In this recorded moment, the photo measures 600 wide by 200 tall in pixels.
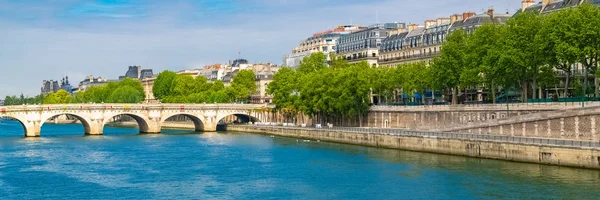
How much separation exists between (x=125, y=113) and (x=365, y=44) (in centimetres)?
3200

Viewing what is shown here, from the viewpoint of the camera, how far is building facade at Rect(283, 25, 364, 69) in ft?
445

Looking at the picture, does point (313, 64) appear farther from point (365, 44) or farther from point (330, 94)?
point (330, 94)

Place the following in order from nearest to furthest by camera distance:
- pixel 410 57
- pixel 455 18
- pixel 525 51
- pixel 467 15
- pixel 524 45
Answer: pixel 525 51 → pixel 524 45 → pixel 467 15 → pixel 455 18 → pixel 410 57

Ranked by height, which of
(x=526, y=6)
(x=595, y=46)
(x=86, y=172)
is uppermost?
(x=526, y=6)

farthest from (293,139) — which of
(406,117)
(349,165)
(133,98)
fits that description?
(133,98)

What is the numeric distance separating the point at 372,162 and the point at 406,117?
23.8 meters

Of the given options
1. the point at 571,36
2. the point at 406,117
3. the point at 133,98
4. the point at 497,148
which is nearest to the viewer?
the point at 497,148

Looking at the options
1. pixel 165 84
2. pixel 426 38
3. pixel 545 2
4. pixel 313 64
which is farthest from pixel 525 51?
pixel 165 84

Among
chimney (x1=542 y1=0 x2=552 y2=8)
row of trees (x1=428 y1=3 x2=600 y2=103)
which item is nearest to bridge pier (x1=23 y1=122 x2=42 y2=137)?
row of trees (x1=428 y1=3 x2=600 y2=103)

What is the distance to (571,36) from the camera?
194 ft

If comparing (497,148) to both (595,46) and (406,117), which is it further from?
(406,117)

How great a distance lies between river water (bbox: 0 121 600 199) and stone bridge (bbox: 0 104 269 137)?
70.2ft

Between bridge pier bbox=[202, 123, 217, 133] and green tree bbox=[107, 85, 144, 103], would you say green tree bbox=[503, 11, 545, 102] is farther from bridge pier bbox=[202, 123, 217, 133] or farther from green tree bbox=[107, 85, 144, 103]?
green tree bbox=[107, 85, 144, 103]

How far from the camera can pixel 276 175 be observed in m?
50.7
